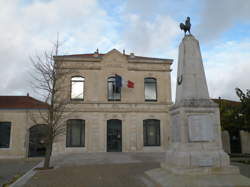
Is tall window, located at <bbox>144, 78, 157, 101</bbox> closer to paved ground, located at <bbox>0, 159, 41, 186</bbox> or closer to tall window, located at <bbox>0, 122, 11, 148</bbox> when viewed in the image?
paved ground, located at <bbox>0, 159, 41, 186</bbox>

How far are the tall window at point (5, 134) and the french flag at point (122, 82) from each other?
32.3 feet

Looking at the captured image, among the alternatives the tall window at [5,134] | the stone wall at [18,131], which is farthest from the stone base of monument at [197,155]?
the tall window at [5,134]

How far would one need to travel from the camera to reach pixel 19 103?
21.3 metres

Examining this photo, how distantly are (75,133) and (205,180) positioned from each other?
14.7 meters

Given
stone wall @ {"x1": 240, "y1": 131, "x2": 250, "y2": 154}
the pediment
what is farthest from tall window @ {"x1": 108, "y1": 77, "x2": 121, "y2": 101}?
stone wall @ {"x1": 240, "y1": 131, "x2": 250, "y2": 154}

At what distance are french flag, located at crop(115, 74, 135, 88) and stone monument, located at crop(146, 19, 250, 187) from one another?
1137cm

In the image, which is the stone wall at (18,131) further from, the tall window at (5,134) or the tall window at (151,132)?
the tall window at (151,132)

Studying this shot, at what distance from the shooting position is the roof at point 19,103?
66.5 ft

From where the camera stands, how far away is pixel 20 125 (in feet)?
65.2

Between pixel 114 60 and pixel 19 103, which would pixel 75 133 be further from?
pixel 114 60

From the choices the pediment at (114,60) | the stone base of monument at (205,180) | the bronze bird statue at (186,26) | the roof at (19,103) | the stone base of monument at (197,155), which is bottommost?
the stone base of monument at (205,180)

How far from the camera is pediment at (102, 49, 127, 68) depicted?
21.4 metres

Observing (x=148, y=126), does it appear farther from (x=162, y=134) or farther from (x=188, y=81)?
(x=188, y=81)

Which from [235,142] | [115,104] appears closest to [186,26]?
[115,104]
